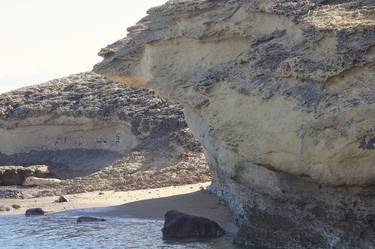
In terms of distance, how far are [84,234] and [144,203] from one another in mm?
3476

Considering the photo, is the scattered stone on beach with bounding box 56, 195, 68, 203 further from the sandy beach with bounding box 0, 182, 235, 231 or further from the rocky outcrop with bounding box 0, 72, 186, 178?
the rocky outcrop with bounding box 0, 72, 186, 178

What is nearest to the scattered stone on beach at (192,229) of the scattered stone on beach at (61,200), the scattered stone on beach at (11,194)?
the scattered stone on beach at (61,200)

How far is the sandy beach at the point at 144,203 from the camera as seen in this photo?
17.8m

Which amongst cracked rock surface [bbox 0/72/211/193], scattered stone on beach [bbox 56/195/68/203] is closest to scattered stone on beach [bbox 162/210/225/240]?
cracked rock surface [bbox 0/72/211/193]

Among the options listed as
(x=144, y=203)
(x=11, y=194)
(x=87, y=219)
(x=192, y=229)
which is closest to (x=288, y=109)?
(x=192, y=229)

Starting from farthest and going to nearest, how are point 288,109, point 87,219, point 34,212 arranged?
point 34,212 → point 87,219 → point 288,109

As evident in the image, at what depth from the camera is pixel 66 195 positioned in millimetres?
23797

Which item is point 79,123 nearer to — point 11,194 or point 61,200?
point 11,194

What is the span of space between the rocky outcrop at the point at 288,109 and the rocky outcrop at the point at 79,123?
12321 millimetres

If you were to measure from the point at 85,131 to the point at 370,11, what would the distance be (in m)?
21.1

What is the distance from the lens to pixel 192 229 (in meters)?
15.4

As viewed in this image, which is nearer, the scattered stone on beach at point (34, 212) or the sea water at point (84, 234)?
the sea water at point (84, 234)

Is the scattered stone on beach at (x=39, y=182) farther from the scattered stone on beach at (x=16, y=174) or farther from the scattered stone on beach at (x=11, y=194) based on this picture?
the scattered stone on beach at (x=11, y=194)

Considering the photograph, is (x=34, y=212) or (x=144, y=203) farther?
(x=34, y=212)
